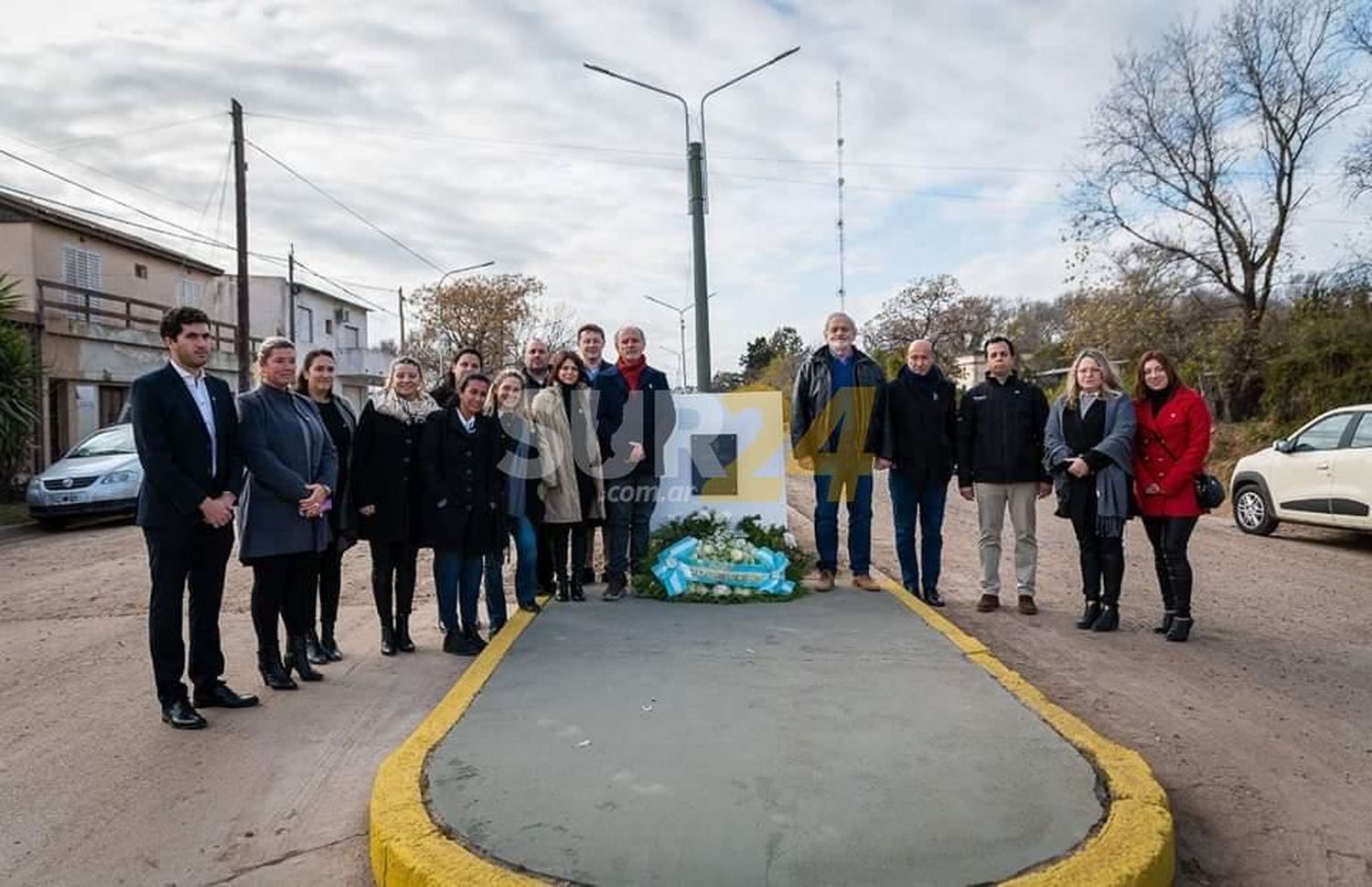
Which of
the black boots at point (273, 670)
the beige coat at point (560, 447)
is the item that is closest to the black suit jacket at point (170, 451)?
the black boots at point (273, 670)

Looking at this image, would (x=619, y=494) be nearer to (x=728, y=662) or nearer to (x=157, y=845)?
(x=728, y=662)

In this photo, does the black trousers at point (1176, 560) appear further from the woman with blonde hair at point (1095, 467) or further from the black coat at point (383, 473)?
the black coat at point (383, 473)

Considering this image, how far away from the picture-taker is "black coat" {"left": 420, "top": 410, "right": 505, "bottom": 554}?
5.87 meters

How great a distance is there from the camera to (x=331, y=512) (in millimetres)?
5586

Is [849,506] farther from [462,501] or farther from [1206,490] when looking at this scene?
[462,501]

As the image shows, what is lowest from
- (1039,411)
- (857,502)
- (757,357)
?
(857,502)

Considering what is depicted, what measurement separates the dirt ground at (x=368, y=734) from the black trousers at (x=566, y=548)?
106cm

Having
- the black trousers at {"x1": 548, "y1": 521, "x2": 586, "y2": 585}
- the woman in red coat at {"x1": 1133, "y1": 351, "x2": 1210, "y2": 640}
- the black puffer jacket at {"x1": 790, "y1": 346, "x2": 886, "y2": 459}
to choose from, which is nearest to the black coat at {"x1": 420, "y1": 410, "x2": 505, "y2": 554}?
the black trousers at {"x1": 548, "y1": 521, "x2": 586, "y2": 585}

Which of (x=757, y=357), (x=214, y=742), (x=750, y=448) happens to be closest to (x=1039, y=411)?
(x=750, y=448)

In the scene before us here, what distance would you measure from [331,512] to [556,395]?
1848mm

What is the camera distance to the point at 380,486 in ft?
19.1

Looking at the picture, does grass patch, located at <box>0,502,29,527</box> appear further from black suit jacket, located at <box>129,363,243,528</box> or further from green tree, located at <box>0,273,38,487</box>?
black suit jacket, located at <box>129,363,243,528</box>

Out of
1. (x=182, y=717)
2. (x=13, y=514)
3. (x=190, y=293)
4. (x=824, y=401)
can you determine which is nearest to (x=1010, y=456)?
(x=824, y=401)

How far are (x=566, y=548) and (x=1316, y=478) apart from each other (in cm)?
894
